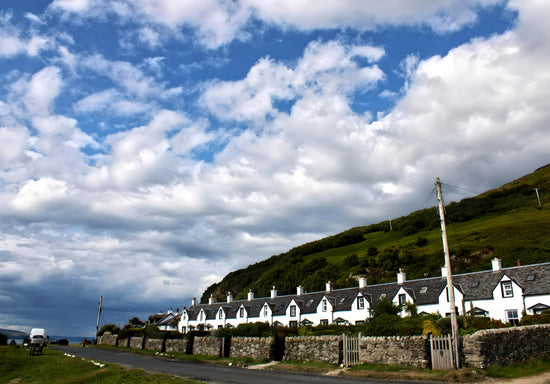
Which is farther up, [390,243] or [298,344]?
[390,243]

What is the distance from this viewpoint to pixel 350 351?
26.2 metres

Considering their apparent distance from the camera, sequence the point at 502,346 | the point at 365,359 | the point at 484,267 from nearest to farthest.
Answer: the point at 502,346
the point at 365,359
the point at 484,267

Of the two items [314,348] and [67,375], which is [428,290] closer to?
[314,348]

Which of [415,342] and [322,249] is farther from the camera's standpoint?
[322,249]

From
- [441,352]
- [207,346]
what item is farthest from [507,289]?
[207,346]

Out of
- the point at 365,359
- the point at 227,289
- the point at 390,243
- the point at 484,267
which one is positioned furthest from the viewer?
the point at 227,289

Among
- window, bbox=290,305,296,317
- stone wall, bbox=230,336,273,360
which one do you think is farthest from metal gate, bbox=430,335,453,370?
window, bbox=290,305,296,317

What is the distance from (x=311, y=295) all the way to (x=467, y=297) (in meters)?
27.0

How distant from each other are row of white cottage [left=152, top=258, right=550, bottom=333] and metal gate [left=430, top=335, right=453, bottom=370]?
11423 millimetres

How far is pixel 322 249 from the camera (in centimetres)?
14412

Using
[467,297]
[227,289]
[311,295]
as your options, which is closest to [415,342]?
[467,297]

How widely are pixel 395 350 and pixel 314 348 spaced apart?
729 cm

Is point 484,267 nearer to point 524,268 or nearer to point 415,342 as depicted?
point 524,268

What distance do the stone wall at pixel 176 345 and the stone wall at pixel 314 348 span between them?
16151 millimetres
